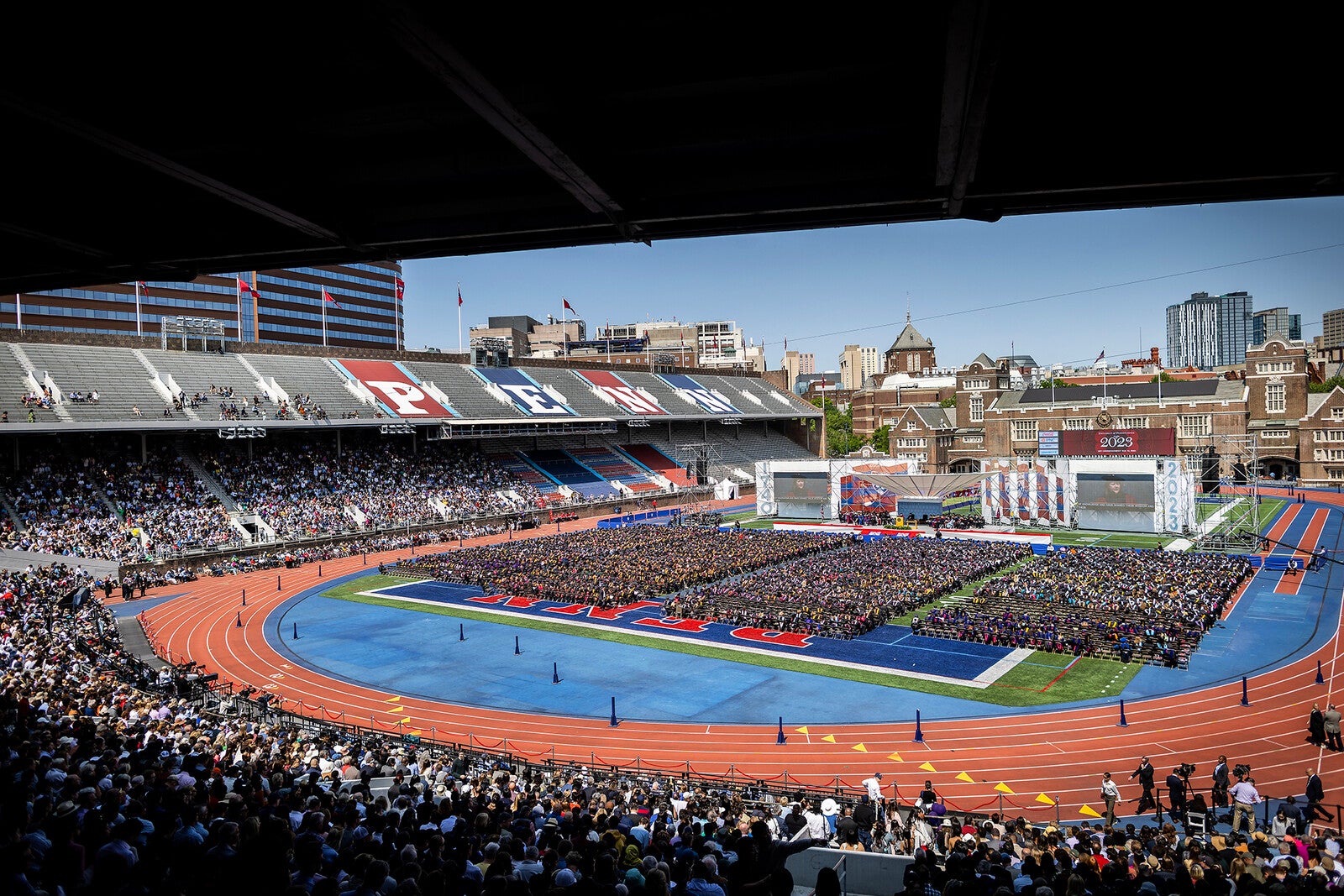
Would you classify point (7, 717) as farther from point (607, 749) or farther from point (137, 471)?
point (137, 471)

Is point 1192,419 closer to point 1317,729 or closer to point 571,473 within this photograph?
point 571,473

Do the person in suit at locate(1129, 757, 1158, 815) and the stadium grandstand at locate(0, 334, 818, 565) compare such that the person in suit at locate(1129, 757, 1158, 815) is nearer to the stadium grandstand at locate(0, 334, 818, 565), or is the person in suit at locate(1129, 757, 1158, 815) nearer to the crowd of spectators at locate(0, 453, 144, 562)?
the stadium grandstand at locate(0, 334, 818, 565)

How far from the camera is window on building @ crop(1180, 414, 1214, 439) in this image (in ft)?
276

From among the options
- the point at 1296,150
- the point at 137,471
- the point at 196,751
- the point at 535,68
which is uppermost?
the point at 535,68

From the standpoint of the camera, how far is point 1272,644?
27.8 m

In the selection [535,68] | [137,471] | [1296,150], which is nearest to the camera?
[535,68]

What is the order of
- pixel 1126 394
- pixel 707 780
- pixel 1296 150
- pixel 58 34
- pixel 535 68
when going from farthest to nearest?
pixel 1126 394 → pixel 707 780 → pixel 1296 150 → pixel 535 68 → pixel 58 34

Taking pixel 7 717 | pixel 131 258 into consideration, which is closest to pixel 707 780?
pixel 7 717

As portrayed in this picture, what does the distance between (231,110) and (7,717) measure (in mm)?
11943

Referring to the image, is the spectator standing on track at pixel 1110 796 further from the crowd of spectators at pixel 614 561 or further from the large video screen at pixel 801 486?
the large video screen at pixel 801 486

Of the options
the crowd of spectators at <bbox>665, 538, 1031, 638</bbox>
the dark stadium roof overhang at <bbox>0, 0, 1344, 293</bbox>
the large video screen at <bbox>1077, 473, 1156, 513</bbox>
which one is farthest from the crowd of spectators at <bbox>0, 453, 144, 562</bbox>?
the large video screen at <bbox>1077, 473, 1156, 513</bbox>

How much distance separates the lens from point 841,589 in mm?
34219

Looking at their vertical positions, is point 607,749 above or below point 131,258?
below

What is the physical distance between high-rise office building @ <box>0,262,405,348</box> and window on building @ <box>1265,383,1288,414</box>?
84.5m
